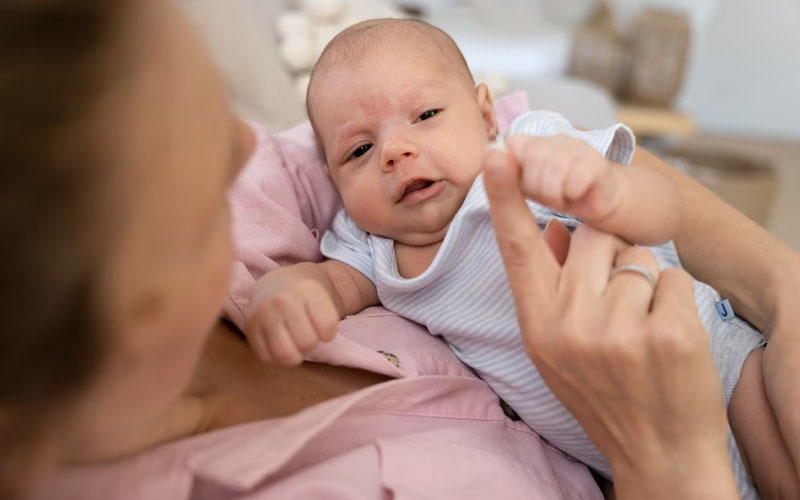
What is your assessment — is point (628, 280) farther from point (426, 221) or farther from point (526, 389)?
point (426, 221)

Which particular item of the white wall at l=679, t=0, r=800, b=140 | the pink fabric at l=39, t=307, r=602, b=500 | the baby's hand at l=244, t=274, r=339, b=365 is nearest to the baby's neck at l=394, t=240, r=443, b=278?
the pink fabric at l=39, t=307, r=602, b=500

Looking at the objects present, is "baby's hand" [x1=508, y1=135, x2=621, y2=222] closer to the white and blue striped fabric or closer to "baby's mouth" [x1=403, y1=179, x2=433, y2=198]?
the white and blue striped fabric

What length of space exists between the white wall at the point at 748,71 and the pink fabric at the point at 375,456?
13.8ft

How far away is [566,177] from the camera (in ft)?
2.10

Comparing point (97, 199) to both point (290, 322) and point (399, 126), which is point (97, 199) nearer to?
point (290, 322)

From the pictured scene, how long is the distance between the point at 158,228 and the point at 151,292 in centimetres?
4

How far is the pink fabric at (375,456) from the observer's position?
62 cm

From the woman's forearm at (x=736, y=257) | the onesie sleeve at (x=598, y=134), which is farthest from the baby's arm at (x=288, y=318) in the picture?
the woman's forearm at (x=736, y=257)

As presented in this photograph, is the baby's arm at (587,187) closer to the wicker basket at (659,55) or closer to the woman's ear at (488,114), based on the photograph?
the woman's ear at (488,114)

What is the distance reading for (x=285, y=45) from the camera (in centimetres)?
169

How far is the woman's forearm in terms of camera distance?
2.98 feet

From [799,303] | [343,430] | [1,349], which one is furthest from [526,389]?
[1,349]

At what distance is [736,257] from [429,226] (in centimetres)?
43

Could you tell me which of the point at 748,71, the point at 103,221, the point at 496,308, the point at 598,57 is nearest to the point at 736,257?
the point at 496,308
